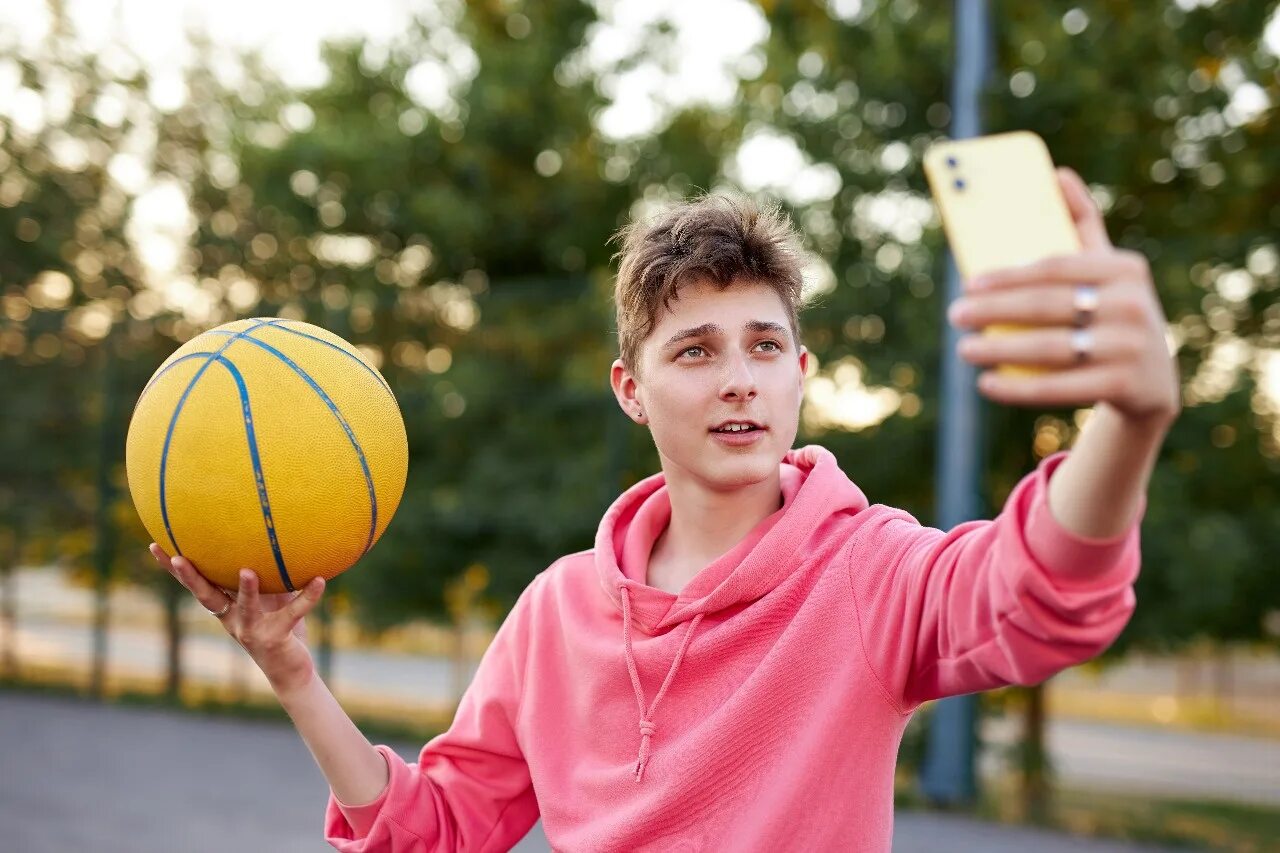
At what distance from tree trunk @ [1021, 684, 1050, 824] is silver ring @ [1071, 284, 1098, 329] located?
23.3ft

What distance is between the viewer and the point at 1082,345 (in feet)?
3.46

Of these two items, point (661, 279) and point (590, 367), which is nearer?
point (661, 279)

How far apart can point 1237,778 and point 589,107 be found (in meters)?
9.81

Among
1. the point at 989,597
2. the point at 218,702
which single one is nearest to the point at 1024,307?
the point at 989,597

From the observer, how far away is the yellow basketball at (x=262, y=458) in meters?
2.12

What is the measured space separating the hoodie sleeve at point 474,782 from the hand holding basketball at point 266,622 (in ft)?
0.77

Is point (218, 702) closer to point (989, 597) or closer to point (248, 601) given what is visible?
point (248, 601)

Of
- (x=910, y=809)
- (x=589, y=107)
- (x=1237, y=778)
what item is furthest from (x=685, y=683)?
(x=1237, y=778)

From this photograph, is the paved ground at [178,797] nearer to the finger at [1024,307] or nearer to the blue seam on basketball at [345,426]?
the blue seam on basketball at [345,426]

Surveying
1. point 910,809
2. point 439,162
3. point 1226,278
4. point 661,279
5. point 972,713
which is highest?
point 439,162

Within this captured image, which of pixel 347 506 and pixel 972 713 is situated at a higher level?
pixel 347 506

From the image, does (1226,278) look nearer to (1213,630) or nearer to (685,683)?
(1213,630)

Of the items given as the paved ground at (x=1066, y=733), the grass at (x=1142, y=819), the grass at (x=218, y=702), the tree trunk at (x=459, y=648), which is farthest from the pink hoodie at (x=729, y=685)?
the tree trunk at (x=459, y=648)

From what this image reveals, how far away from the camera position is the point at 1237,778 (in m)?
13.1
